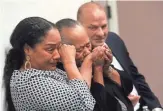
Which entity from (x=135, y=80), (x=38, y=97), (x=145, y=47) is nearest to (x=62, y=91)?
(x=38, y=97)

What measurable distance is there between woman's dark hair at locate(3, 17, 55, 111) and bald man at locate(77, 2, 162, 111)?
18.1 inches

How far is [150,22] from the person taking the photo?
119 inches

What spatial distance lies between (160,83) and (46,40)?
6.58ft

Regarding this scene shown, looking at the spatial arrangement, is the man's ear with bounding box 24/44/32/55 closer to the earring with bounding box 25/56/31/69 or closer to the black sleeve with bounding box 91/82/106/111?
the earring with bounding box 25/56/31/69

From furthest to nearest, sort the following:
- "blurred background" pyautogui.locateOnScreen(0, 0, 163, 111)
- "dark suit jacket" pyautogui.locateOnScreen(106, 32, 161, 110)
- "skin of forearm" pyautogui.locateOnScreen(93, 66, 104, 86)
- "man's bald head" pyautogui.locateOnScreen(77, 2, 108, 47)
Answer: "blurred background" pyautogui.locateOnScreen(0, 0, 163, 111)
"dark suit jacket" pyautogui.locateOnScreen(106, 32, 161, 110)
"man's bald head" pyautogui.locateOnScreen(77, 2, 108, 47)
"skin of forearm" pyautogui.locateOnScreen(93, 66, 104, 86)

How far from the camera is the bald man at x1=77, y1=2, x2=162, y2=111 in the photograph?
1.79m

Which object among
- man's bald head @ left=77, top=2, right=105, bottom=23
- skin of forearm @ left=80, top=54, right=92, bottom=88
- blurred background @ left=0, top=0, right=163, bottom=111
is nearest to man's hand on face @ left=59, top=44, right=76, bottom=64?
skin of forearm @ left=80, top=54, right=92, bottom=88

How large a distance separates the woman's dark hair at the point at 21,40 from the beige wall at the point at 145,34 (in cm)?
171

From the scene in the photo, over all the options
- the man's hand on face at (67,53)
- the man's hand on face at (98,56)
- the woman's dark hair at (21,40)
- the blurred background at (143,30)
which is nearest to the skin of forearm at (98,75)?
the man's hand on face at (98,56)

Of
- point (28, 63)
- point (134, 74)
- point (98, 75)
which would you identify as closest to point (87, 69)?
point (98, 75)

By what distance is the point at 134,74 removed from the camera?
196cm

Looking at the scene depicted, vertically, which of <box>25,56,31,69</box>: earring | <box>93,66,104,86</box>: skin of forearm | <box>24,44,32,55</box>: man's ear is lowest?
<box>93,66,104,86</box>: skin of forearm

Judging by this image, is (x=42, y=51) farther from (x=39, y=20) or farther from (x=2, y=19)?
(x=2, y=19)

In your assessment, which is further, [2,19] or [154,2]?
[154,2]
